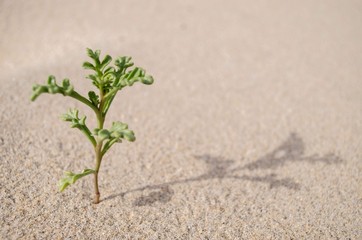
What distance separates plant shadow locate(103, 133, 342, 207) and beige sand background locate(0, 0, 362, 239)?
0.4 inches

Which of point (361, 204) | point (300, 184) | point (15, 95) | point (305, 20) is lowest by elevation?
point (361, 204)

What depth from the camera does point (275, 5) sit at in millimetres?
4914

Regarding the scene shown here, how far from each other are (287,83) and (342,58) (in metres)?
0.89

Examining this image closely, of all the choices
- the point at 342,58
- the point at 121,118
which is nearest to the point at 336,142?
the point at 342,58

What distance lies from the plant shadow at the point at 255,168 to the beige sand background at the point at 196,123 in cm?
1

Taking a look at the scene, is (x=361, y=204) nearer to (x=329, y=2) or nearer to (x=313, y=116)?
(x=313, y=116)

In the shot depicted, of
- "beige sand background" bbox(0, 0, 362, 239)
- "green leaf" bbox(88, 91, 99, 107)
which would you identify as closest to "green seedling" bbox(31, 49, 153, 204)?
"green leaf" bbox(88, 91, 99, 107)

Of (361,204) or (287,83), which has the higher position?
(287,83)

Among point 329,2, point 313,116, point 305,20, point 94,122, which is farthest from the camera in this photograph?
point 329,2

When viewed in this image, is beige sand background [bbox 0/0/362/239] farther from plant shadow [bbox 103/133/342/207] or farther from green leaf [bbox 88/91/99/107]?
green leaf [bbox 88/91/99/107]

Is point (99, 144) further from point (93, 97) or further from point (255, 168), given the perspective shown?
point (255, 168)

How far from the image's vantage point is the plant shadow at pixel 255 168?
2317 mm

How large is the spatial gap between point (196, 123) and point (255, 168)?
664mm

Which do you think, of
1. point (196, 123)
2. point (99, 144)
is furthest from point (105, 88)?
point (196, 123)
